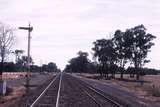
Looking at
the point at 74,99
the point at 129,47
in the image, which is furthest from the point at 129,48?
the point at 74,99

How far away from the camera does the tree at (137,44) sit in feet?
338

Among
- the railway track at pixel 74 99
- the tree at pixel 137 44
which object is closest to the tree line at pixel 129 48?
the tree at pixel 137 44

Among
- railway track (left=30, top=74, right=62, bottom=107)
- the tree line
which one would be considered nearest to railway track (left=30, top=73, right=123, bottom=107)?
railway track (left=30, top=74, right=62, bottom=107)

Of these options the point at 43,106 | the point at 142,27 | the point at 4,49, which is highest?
the point at 142,27

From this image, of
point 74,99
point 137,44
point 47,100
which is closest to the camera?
point 47,100

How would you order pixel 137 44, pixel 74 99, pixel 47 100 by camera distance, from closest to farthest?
pixel 47 100
pixel 74 99
pixel 137 44

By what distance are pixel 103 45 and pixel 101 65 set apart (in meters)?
7.55

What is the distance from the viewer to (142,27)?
343 ft

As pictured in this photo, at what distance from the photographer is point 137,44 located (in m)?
105

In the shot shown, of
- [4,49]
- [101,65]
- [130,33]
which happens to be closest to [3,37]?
[4,49]

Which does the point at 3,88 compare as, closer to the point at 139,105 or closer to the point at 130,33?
the point at 139,105

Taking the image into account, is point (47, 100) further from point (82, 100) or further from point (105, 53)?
point (105, 53)

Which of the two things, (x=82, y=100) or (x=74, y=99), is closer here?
(x=82, y=100)

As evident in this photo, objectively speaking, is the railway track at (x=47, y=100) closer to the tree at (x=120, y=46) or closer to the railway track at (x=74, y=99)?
the railway track at (x=74, y=99)
